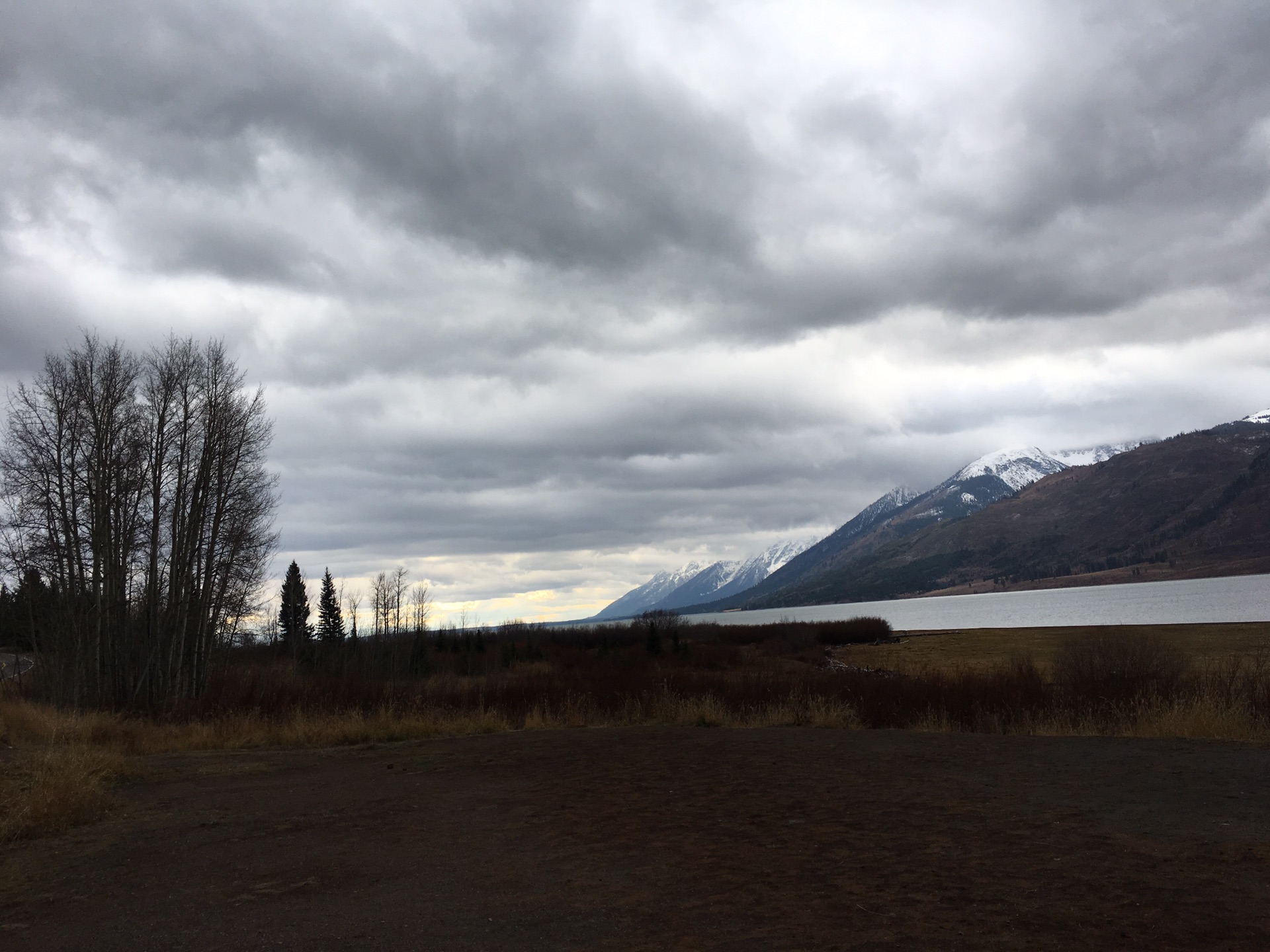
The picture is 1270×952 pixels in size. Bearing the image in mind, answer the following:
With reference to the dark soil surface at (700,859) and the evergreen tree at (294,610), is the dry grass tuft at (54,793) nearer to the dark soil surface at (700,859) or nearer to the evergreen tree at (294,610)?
the dark soil surface at (700,859)

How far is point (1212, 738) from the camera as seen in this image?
13.9m

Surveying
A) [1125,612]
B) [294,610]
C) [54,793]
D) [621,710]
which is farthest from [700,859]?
[1125,612]

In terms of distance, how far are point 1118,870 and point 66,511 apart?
30.9m

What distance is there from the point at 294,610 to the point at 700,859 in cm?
8073

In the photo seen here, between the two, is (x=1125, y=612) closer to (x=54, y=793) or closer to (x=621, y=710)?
(x=621, y=710)

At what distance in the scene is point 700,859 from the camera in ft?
25.7

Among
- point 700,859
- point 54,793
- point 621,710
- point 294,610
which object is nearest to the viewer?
point 700,859

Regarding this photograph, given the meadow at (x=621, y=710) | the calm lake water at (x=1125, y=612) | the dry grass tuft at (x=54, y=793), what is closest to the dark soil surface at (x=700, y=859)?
the dry grass tuft at (x=54, y=793)

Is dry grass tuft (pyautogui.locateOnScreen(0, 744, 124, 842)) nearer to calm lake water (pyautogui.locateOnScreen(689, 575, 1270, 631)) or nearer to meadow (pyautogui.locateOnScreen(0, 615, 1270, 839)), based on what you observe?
meadow (pyautogui.locateOnScreen(0, 615, 1270, 839))

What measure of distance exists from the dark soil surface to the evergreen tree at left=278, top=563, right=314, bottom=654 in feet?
232

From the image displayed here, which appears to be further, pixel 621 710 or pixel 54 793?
pixel 621 710

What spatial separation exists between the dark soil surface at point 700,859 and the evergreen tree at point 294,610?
7082 cm

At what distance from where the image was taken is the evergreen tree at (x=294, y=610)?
261ft

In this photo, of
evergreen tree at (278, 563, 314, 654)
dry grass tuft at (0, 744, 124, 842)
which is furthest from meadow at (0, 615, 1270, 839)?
evergreen tree at (278, 563, 314, 654)
